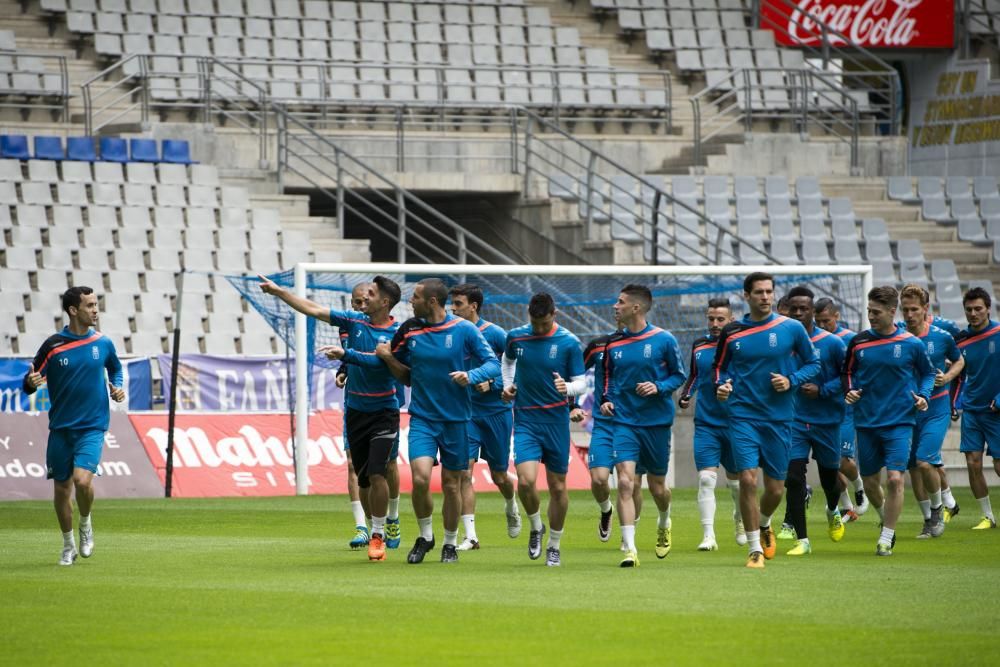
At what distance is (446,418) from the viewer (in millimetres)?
13227

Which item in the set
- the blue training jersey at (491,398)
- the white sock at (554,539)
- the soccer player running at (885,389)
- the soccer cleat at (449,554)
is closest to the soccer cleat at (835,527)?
the soccer player running at (885,389)

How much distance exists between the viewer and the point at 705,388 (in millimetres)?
15109

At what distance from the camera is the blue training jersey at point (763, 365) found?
13.0 meters

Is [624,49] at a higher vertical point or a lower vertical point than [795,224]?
higher

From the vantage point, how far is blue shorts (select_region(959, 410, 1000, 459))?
1722 cm

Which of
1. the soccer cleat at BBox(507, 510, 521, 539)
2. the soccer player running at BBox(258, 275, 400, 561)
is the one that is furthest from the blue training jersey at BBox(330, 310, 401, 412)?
the soccer cleat at BBox(507, 510, 521, 539)

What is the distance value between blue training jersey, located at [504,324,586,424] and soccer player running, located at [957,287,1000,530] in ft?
17.4

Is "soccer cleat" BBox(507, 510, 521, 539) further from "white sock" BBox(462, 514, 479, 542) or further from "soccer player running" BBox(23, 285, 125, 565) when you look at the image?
"soccer player running" BBox(23, 285, 125, 565)

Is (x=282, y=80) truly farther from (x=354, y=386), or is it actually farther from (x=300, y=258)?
(x=354, y=386)

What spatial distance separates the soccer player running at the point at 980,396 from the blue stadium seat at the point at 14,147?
16.1 metres

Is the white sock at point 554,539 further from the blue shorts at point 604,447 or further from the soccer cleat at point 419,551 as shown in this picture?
the soccer cleat at point 419,551

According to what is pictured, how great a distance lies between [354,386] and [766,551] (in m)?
3.54

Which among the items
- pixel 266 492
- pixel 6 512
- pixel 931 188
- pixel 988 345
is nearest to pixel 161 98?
pixel 266 492

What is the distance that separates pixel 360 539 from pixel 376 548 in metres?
1.41
